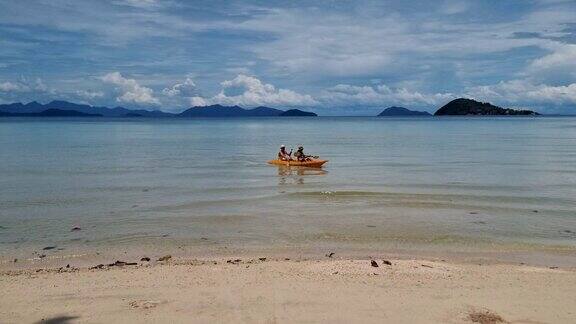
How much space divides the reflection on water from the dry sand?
16029mm

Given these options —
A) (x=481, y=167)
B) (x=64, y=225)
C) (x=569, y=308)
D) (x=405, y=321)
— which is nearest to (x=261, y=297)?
(x=405, y=321)

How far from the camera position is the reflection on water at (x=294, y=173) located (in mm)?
28831

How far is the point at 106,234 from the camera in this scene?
16031mm

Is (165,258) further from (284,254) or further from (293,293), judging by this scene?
(293,293)

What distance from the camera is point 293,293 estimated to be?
1023cm

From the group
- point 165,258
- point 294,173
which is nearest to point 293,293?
point 165,258

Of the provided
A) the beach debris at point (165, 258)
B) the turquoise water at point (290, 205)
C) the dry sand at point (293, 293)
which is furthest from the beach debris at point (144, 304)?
the turquoise water at point (290, 205)

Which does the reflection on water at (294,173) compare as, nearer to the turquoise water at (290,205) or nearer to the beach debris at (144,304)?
the turquoise water at (290,205)

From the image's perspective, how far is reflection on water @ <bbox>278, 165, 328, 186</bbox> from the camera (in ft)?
94.6

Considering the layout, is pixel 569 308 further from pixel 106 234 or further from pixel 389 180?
pixel 389 180

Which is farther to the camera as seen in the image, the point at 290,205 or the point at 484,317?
the point at 290,205

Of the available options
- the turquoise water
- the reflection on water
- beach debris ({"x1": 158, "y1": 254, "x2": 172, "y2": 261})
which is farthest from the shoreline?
the reflection on water

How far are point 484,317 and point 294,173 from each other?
2373 cm

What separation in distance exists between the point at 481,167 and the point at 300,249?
945 inches
